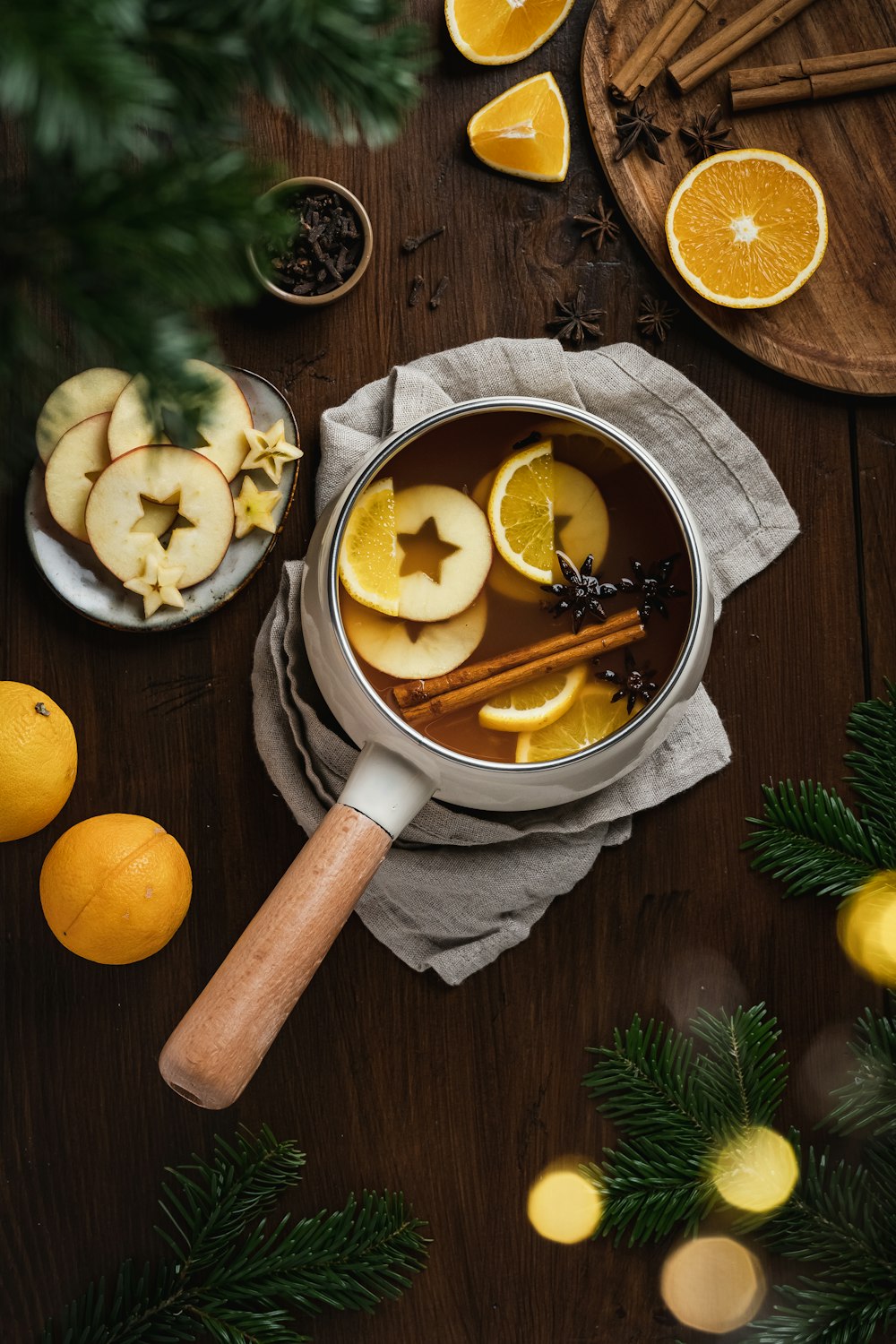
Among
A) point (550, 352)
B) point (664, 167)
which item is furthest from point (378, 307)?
point (664, 167)

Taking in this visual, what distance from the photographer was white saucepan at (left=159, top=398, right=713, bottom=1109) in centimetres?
71

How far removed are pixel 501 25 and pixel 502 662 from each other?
593 mm

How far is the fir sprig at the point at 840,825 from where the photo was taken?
3.14ft

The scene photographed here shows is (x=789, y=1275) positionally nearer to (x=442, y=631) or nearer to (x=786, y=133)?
(x=442, y=631)

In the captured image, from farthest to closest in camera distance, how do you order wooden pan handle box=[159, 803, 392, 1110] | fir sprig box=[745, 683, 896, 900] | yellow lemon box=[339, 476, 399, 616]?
fir sprig box=[745, 683, 896, 900], yellow lemon box=[339, 476, 399, 616], wooden pan handle box=[159, 803, 392, 1110]

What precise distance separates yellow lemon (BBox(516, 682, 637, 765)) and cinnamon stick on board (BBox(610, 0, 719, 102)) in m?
0.56

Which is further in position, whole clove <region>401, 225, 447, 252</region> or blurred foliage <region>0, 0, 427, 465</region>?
whole clove <region>401, 225, 447, 252</region>

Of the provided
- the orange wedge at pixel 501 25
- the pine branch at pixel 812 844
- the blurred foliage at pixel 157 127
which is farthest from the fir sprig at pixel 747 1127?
the orange wedge at pixel 501 25

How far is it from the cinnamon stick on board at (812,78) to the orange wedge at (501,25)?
182mm

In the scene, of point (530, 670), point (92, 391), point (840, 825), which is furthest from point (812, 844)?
point (92, 391)

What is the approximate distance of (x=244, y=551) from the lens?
3.14 ft

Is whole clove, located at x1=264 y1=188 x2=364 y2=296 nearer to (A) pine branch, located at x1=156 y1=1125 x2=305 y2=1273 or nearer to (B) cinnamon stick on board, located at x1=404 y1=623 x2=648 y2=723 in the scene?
(B) cinnamon stick on board, located at x1=404 y1=623 x2=648 y2=723

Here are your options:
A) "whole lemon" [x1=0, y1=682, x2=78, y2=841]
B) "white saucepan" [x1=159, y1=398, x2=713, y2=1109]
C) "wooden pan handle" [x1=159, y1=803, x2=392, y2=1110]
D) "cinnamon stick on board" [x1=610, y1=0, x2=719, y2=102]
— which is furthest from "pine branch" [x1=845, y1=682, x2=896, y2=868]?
"whole lemon" [x1=0, y1=682, x2=78, y2=841]

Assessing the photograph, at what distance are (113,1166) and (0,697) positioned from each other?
0.45m
